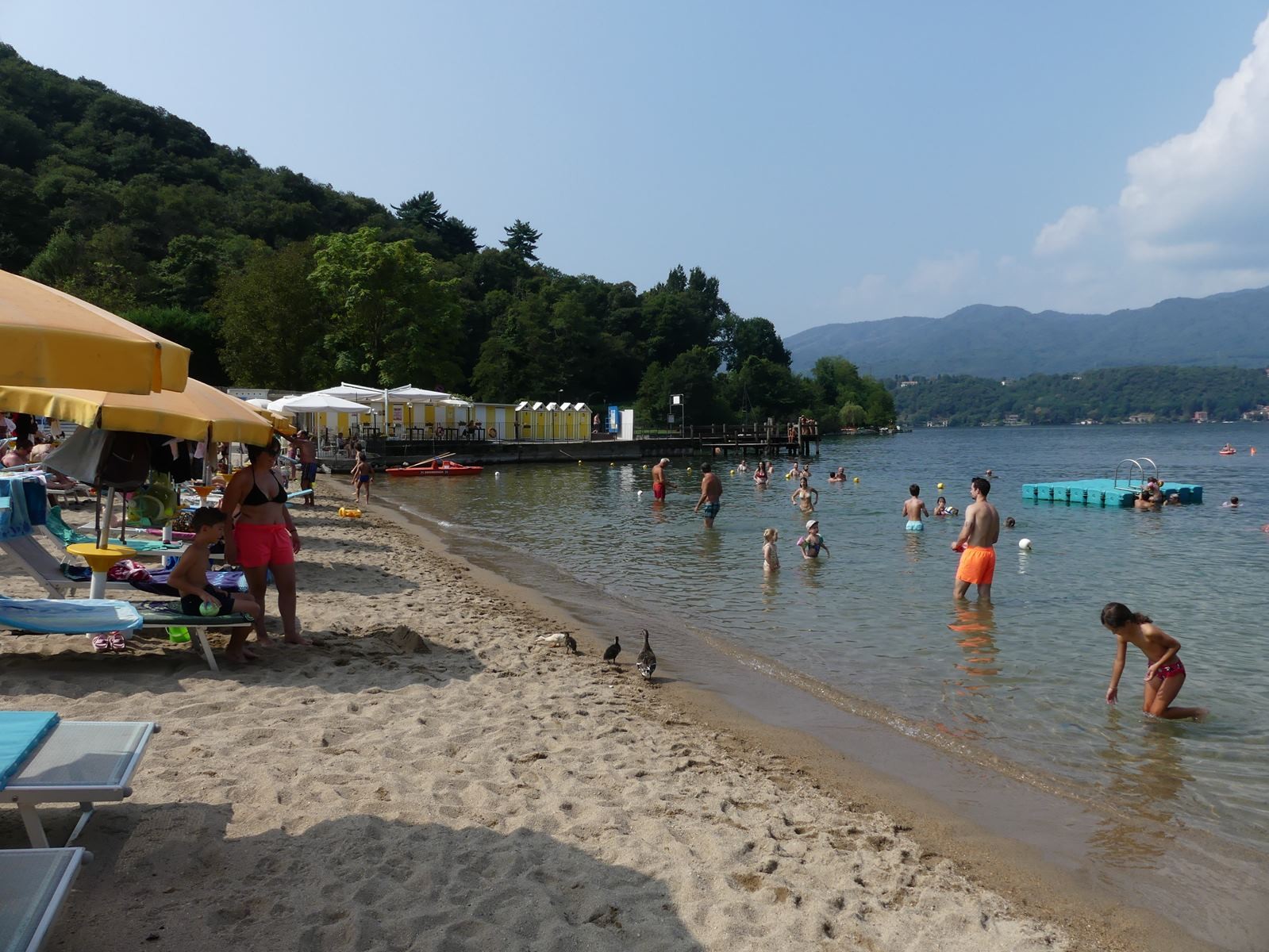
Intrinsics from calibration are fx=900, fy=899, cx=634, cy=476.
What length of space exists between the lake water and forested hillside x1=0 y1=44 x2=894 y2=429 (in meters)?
26.8

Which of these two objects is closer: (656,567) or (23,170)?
(656,567)

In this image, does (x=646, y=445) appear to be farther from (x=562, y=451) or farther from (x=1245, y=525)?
(x=1245, y=525)

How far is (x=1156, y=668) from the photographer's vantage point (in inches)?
273

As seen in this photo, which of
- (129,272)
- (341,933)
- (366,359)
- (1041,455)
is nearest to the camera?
(341,933)

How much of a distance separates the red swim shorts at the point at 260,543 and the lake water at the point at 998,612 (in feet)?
13.9

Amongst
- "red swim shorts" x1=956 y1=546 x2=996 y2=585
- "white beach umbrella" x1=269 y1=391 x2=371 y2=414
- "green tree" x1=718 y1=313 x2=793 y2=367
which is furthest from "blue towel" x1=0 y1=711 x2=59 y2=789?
"green tree" x1=718 y1=313 x2=793 y2=367

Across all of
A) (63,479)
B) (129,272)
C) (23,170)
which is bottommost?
(63,479)

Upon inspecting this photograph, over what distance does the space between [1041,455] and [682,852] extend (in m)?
79.4

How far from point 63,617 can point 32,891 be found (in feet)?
11.6

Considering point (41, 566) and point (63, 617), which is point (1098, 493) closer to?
point (41, 566)

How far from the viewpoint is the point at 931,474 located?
48.1m

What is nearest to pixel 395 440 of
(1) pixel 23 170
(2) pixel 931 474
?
(2) pixel 931 474

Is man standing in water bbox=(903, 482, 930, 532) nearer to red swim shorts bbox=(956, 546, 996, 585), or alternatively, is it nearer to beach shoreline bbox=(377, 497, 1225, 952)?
red swim shorts bbox=(956, 546, 996, 585)

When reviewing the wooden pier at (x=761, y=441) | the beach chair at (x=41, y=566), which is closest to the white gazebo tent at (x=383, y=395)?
the wooden pier at (x=761, y=441)
